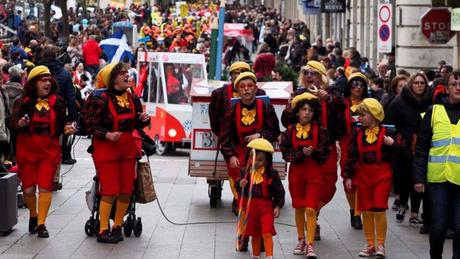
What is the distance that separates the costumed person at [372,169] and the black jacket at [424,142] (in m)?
1.12

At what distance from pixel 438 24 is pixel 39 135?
34.3ft

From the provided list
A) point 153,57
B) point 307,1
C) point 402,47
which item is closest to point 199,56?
point 153,57

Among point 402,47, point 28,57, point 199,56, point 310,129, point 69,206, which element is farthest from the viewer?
point 28,57

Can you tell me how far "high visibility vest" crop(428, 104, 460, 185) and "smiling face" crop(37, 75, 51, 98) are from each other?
14.3ft

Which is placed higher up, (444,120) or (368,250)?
(444,120)

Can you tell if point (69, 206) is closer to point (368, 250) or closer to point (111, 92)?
point (111, 92)

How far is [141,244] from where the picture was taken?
13.3 m

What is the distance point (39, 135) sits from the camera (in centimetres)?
1352

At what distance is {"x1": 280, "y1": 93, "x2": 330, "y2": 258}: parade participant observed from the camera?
40.9 ft

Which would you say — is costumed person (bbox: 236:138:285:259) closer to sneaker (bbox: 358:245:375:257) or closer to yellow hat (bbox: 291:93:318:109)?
yellow hat (bbox: 291:93:318:109)

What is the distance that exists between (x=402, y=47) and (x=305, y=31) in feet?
71.4

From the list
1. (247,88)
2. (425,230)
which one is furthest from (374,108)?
(425,230)

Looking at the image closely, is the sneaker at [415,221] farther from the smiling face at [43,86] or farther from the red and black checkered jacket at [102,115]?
the smiling face at [43,86]

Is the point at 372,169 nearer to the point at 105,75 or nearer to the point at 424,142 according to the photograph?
the point at 424,142
